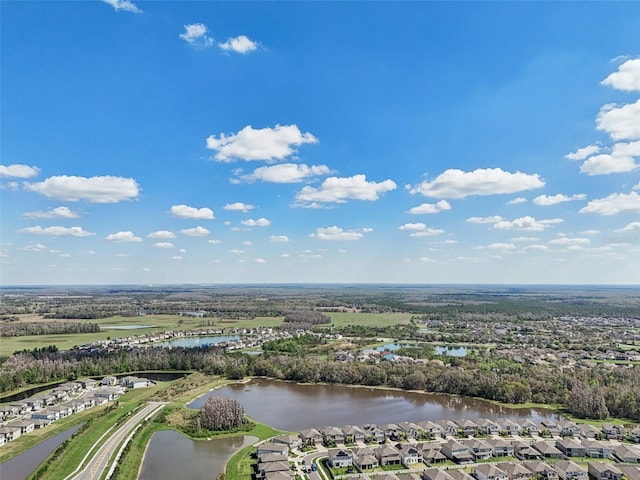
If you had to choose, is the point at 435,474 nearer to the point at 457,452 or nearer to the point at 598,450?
the point at 457,452

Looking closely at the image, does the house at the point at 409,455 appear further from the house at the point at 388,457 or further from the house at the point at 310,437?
the house at the point at 310,437

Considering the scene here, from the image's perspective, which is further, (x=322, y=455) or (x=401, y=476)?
(x=322, y=455)

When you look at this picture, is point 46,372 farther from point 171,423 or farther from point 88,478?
point 88,478

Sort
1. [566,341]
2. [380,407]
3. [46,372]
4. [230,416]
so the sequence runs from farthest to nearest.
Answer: [566,341], [46,372], [380,407], [230,416]

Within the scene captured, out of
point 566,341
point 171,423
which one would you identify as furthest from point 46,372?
point 566,341

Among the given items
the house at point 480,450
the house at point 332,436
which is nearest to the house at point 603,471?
the house at point 480,450
